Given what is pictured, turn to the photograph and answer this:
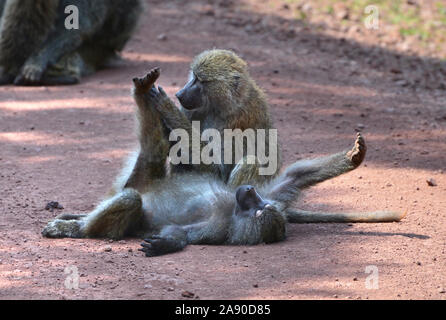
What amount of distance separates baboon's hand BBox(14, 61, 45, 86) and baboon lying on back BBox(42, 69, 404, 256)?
3.64m

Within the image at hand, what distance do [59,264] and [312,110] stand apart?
417 centimetres

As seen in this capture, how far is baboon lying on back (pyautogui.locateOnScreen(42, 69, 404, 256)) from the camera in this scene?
14.9ft

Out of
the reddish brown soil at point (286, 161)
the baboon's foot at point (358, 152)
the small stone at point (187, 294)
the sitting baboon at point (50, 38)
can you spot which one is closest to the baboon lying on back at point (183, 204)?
the baboon's foot at point (358, 152)

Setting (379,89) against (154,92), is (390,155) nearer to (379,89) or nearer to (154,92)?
(379,89)

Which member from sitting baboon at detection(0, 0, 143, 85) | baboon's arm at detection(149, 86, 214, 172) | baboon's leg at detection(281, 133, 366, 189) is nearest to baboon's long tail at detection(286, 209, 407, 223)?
baboon's leg at detection(281, 133, 366, 189)

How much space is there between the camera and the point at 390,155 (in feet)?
21.7

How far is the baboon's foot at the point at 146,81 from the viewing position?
4621 mm

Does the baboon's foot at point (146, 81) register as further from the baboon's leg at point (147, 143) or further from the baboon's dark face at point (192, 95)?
the baboon's dark face at point (192, 95)

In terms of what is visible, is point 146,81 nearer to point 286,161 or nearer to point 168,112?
point 168,112

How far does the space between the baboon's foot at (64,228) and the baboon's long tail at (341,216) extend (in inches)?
54.9

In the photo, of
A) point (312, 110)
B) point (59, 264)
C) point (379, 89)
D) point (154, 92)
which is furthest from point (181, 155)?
point (379, 89)

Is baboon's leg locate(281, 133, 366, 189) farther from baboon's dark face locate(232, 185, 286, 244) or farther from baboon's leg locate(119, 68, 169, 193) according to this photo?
baboon's leg locate(119, 68, 169, 193)

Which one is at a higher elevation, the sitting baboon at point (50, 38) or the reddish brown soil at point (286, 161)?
the sitting baboon at point (50, 38)

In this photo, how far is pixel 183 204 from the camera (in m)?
4.83
